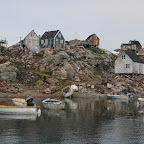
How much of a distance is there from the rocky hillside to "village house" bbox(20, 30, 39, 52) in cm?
261


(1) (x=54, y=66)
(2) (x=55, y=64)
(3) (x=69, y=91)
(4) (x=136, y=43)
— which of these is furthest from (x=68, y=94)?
(4) (x=136, y=43)

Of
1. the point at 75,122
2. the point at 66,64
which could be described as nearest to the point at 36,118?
the point at 75,122

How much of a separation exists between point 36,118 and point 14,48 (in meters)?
76.1

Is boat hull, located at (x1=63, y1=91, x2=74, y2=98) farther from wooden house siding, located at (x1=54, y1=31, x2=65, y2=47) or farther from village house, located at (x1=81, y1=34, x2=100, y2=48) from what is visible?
village house, located at (x1=81, y1=34, x2=100, y2=48)

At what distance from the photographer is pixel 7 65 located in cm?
8081

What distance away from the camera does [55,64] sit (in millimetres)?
94188

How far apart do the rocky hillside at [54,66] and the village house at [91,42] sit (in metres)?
7.66

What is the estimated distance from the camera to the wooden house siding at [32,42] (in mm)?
106000

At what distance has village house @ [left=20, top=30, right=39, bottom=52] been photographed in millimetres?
106000

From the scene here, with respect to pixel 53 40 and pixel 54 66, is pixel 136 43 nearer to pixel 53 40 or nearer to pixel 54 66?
pixel 53 40

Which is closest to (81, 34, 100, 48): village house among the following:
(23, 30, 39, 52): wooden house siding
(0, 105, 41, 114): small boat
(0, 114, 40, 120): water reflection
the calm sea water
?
(23, 30, 39, 52): wooden house siding

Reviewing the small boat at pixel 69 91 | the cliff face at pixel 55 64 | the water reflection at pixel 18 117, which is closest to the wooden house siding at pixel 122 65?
the cliff face at pixel 55 64

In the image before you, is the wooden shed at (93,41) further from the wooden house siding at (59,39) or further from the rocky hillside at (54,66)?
the wooden house siding at (59,39)

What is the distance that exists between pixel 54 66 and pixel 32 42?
19516 mm
